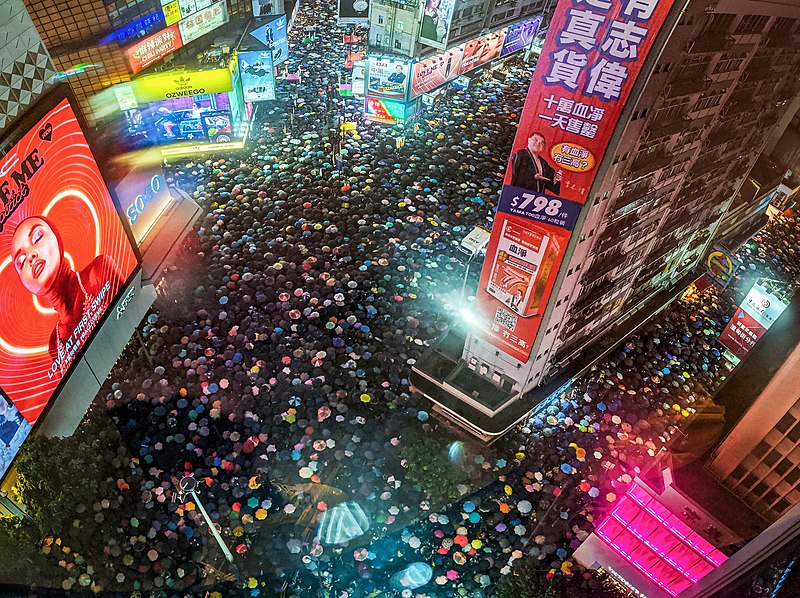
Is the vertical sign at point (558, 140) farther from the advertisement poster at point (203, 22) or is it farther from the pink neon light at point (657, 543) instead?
the advertisement poster at point (203, 22)

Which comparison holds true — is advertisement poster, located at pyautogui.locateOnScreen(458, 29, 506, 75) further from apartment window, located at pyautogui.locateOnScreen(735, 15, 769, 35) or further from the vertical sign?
the vertical sign

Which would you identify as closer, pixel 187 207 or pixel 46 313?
pixel 46 313

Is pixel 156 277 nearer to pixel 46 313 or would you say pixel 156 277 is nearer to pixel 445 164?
pixel 46 313

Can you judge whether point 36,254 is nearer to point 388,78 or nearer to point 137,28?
point 137,28

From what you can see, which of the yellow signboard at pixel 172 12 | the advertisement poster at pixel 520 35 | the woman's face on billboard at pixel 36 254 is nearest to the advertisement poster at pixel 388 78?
the yellow signboard at pixel 172 12

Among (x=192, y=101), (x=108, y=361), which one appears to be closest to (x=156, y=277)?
(x=108, y=361)

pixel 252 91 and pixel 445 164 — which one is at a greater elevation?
pixel 252 91
